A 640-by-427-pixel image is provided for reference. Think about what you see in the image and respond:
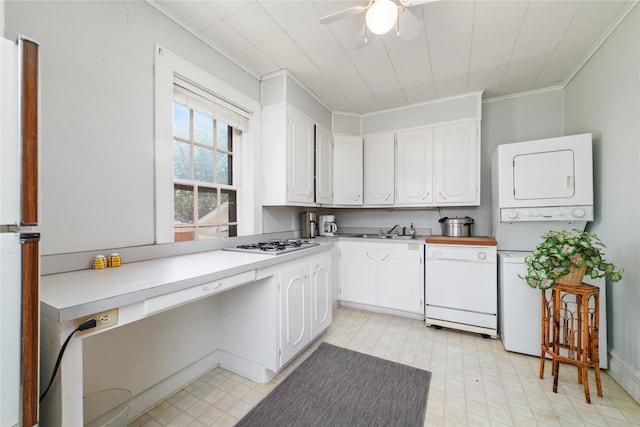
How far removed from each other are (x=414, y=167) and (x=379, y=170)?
0.43m

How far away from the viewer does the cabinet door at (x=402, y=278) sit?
2.72m

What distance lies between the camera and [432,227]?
3283 millimetres

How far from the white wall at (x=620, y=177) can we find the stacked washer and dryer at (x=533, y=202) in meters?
0.11

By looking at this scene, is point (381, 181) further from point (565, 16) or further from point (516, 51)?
point (565, 16)

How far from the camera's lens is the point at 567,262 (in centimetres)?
168

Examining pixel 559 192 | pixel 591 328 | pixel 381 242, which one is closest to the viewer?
pixel 591 328

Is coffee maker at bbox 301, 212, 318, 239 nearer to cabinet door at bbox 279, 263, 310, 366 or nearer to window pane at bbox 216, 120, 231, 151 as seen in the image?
cabinet door at bbox 279, 263, 310, 366

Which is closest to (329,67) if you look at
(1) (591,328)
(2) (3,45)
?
(2) (3,45)

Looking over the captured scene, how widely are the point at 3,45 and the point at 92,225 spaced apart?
968 millimetres

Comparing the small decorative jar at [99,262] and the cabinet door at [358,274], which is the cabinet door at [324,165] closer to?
the cabinet door at [358,274]

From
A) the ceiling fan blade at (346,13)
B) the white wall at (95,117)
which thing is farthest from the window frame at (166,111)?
the ceiling fan blade at (346,13)

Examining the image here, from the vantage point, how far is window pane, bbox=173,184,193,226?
6.13 feet

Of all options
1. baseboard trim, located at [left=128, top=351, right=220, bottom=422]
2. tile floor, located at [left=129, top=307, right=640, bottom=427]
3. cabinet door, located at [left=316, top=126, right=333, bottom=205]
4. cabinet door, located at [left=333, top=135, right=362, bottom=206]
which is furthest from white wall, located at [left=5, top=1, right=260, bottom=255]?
cabinet door, located at [left=333, top=135, right=362, bottom=206]

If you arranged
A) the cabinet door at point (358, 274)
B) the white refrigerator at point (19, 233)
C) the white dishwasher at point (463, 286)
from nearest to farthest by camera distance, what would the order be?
the white refrigerator at point (19, 233), the white dishwasher at point (463, 286), the cabinet door at point (358, 274)
